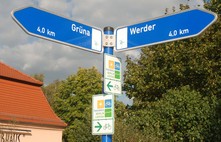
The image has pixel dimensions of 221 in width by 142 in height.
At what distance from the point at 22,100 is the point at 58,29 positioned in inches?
893

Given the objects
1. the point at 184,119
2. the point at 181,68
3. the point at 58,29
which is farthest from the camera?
the point at 181,68

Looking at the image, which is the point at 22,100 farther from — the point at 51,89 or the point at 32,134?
the point at 51,89

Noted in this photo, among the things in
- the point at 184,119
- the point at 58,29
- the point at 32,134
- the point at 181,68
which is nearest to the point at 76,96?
the point at 32,134

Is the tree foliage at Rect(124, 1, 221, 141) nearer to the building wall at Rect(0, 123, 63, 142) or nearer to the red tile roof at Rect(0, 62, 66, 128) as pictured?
the building wall at Rect(0, 123, 63, 142)

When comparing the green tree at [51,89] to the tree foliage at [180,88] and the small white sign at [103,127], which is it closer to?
the tree foliage at [180,88]

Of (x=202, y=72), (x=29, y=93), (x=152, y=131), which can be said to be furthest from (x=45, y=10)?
(x=29, y=93)

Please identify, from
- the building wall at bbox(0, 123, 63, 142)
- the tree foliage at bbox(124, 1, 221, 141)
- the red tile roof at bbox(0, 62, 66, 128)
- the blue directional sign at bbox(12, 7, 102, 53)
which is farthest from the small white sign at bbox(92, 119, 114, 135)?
the red tile roof at bbox(0, 62, 66, 128)

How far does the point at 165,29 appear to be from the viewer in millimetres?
4633

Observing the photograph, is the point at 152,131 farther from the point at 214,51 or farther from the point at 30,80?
the point at 30,80

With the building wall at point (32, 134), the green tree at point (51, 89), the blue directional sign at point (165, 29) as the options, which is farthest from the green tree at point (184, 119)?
the green tree at point (51, 89)

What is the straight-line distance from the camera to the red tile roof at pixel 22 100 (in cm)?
2466

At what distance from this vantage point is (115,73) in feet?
15.1

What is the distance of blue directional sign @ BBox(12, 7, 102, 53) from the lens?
4.33 metres

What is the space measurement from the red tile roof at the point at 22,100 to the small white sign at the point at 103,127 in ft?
64.3
